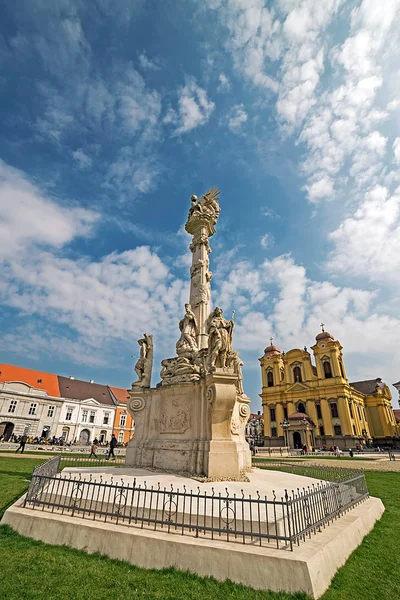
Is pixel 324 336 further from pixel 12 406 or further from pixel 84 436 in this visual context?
pixel 12 406

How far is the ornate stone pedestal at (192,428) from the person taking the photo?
27.9 ft

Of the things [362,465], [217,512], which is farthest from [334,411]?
[217,512]

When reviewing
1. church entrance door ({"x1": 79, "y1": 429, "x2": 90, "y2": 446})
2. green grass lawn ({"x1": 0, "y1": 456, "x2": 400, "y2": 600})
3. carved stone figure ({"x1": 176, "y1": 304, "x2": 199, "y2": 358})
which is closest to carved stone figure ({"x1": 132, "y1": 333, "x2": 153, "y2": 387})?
carved stone figure ({"x1": 176, "y1": 304, "x2": 199, "y2": 358})

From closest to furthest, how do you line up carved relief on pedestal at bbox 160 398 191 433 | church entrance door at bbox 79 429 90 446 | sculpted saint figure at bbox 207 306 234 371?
sculpted saint figure at bbox 207 306 234 371 → carved relief on pedestal at bbox 160 398 191 433 → church entrance door at bbox 79 429 90 446

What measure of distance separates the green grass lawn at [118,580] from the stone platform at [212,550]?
0.12 metres

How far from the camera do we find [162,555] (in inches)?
169

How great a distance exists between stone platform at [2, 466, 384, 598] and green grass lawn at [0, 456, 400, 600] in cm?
12

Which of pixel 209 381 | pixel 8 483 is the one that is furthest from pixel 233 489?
pixel 8 483

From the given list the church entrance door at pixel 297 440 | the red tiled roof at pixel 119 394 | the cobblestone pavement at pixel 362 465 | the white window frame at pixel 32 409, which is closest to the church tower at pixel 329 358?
the church entrance door at pixel 297 440

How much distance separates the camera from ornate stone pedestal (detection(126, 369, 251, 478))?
8500 mm

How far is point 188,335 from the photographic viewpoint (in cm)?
1146

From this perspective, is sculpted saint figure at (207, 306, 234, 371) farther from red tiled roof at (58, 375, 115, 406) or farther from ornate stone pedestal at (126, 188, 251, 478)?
red tiled roof at (58, 375, 115, 406)

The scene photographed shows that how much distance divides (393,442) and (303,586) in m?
59.2

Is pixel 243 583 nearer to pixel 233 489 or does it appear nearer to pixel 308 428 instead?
pixel 233 489
